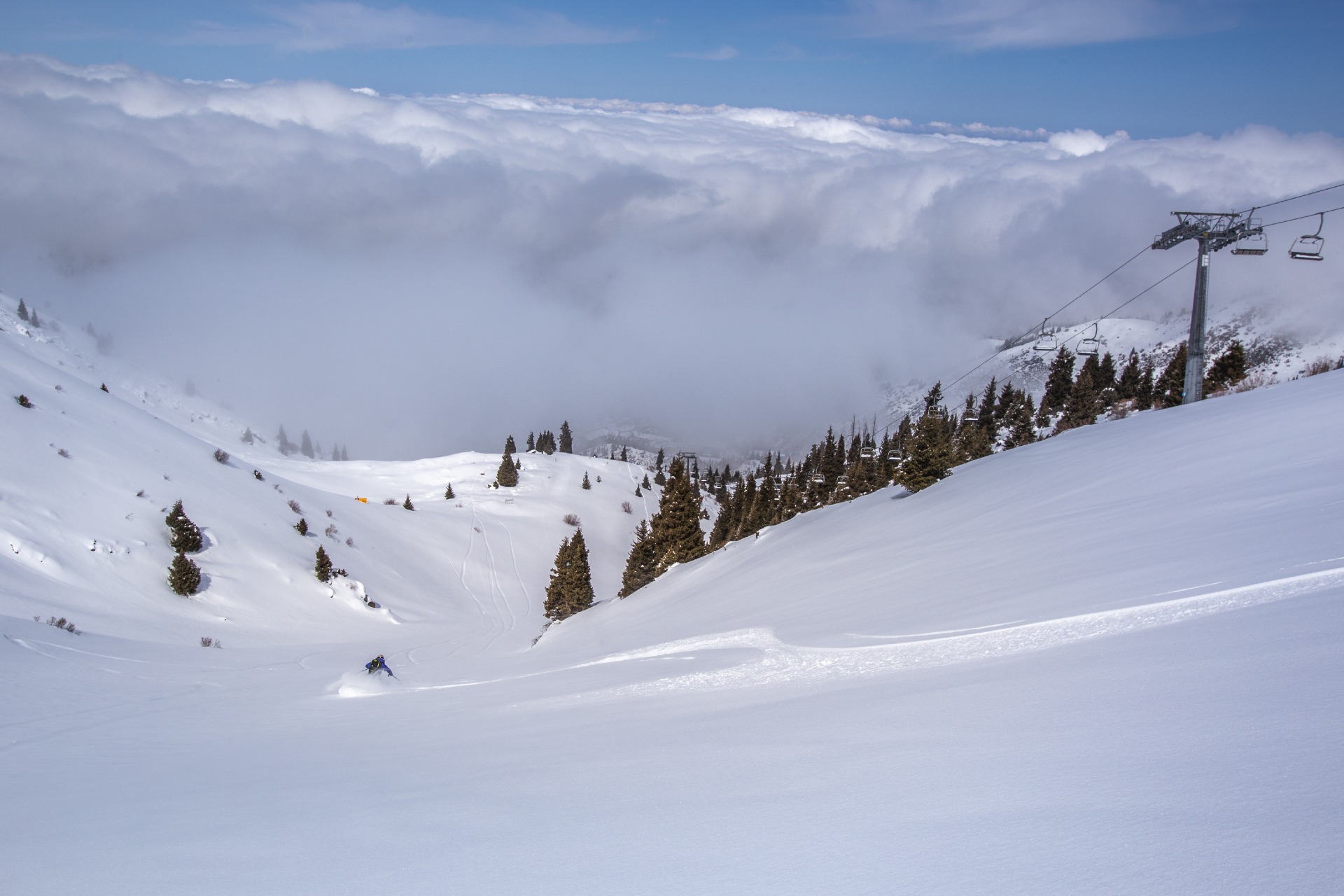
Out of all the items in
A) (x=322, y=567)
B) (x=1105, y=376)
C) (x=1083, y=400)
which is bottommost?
(x=322, y=567)

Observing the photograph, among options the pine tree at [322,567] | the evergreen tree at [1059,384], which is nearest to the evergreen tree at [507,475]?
the pine tree at [322,567]

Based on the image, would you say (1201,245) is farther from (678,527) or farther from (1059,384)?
(1059,384)

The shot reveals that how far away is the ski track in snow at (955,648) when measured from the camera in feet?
19.0

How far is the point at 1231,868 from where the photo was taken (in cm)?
233

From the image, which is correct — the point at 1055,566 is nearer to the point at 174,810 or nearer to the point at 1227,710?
the point at 1227,710

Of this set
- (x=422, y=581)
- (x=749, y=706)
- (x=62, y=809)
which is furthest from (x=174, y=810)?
(x=422, y=581)

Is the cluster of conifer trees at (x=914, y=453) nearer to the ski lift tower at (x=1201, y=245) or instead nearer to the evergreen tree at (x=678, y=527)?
the evergreen tree at (x=678, y=527)

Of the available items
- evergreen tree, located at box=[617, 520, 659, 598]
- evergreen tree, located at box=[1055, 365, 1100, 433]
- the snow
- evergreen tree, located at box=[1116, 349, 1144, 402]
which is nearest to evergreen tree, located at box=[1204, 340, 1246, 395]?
evergreen tree, located at box=[1055, 365, 1100, 433]

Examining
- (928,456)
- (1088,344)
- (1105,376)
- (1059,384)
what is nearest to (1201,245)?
(1088,344)

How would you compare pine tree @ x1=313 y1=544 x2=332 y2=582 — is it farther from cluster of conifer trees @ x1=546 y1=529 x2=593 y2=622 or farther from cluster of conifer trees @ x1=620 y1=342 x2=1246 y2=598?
cluster of conifer trees @ x1=620 y1=342 x2=1246 y2=598

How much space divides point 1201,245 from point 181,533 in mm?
42128

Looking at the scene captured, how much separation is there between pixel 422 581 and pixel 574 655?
136 feet

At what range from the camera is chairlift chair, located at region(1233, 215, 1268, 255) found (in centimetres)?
2480

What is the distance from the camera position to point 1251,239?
25031 millimetres
